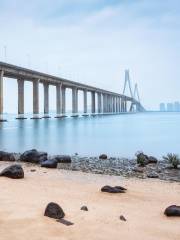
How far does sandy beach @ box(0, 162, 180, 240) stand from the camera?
6125mm

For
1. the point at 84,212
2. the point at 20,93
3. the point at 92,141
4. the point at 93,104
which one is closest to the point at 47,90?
the point at 20,93

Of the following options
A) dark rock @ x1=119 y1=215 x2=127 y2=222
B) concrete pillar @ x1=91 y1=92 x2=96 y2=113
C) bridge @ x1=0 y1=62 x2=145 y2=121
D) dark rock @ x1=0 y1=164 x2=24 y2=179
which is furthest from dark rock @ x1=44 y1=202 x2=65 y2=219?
concrete pillar @ x1=91 y1=92 x2=96 y2=113

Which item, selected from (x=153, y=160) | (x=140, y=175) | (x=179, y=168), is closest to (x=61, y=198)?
(x=140, y=175)

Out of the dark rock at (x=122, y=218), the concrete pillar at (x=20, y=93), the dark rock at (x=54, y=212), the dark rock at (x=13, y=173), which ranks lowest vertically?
the dark rock at (x=122, y=218)

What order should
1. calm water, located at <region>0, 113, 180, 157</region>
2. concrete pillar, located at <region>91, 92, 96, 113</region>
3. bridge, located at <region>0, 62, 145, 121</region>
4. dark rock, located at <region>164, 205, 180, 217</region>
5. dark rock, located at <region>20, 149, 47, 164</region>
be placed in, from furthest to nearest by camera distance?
concrete pillar, located at <region>91, 92, 96, 113</region>, bridge, located at <region>0, 62, 145, 121</region>, calm water, located at <region>0, 113, 180, 157</region>, dark rock, located at <region>20, 149, 47, 164</region>, dark rock, located at <region>164, 205, 180, 217</region>

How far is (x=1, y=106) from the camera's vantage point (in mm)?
75438

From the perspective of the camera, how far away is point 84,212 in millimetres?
7438

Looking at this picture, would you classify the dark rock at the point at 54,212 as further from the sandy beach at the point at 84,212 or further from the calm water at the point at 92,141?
the calm water at the point at 92,141

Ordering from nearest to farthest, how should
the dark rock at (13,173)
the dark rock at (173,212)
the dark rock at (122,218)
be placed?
the dark rock at (122,218)
the dark rock at (173,212)
the dark rock at (13,173)

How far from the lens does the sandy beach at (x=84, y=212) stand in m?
6.12

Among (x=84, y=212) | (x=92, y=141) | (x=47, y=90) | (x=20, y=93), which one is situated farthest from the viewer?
(x=47, y=90)

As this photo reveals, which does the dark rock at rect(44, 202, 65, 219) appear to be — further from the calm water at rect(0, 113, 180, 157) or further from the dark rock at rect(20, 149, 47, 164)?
the calm water at rect(0, 113, 180, 157)

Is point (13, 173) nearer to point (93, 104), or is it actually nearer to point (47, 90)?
point (47, 90)

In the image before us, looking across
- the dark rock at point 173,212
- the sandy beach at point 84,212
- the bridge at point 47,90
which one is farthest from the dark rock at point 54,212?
the bridge at point 47,90
